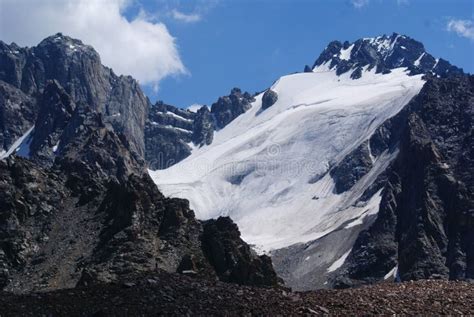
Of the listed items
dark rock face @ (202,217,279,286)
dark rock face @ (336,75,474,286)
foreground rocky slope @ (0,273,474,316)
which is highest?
dark rock face @ (336,75,474,286)

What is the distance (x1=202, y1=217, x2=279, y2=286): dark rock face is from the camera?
305ft

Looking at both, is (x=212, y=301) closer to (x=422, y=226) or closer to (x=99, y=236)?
(x=99, y=236)

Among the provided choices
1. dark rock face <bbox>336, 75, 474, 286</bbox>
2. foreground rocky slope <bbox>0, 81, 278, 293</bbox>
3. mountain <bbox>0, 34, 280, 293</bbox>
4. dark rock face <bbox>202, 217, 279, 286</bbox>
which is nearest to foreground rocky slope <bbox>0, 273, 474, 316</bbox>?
mountain <bbox>0, 34, 280, 293</bbox>

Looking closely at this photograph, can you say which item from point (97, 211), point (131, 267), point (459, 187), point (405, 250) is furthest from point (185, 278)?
point (459, 187)

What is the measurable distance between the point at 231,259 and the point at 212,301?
Answer: 61.7m

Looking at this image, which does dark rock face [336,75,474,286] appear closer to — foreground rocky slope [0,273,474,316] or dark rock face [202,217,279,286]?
dark rock face [202,217,279,286]

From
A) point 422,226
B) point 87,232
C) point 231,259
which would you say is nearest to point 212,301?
point 231,259

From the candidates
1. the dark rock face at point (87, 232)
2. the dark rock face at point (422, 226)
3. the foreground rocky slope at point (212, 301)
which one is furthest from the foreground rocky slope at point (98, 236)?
the dark rock face at point (422, 226)

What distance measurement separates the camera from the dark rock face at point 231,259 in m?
92.8

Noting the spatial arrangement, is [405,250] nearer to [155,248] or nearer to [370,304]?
[155,248]

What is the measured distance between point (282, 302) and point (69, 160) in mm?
149810

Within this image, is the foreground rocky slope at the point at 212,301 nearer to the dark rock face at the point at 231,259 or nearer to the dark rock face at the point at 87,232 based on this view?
the dark rock face at the point at 87,232

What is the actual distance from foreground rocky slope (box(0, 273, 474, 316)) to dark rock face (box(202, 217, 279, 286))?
55030 mm

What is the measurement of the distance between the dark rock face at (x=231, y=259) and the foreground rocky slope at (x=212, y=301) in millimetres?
55030
